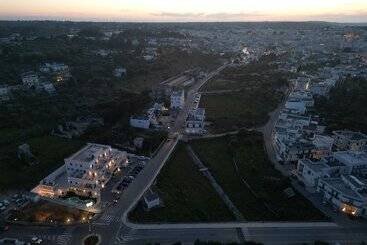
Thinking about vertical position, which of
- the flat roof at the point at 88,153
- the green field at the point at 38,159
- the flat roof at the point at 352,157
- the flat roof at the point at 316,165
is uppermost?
the flat roof at the point at 88,153

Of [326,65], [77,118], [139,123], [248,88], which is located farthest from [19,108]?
[326,65]

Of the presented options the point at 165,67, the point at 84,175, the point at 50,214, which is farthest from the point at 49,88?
the point at 50,214

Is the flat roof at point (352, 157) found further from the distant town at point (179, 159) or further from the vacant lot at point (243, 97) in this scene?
the vacant lot at point (243, 97)

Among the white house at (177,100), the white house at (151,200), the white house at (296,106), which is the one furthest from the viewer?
the white house at (177,100)

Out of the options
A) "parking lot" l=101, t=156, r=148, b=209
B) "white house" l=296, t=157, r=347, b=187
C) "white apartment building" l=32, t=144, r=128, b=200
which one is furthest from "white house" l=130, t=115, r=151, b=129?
"white house" l=296, t=157, r=347, b=187

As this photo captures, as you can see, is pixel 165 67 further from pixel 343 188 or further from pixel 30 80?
pixel 343 188

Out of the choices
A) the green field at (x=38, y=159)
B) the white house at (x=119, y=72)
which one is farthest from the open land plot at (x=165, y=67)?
the green field at (x=38, y=159)

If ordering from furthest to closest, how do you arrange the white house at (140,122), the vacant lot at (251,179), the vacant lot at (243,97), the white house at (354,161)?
the vacant lot at (243,97) < the white house at (140,122) < the white house at (354,161) < the vacant lot at (251,179)

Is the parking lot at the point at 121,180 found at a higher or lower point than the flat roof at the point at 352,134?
lower
